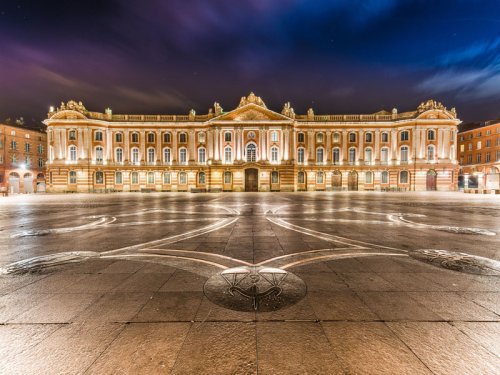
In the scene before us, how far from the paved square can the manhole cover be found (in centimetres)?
3

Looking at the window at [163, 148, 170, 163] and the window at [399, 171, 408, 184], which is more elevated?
the window at [163, 148, 170, 163]

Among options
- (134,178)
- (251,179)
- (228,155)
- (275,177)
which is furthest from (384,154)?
(134,178)

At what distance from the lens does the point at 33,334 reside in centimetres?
293

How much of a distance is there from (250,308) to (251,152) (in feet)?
136

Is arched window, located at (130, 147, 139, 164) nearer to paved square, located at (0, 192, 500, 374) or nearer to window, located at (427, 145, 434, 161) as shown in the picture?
paved square, located at (0, 192, 500, 374)

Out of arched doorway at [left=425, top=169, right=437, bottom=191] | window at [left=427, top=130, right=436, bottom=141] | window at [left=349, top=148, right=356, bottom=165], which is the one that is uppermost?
window at [left=427, top=130, right=436, bottom=141]

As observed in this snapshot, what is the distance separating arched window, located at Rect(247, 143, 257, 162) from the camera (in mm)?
43875

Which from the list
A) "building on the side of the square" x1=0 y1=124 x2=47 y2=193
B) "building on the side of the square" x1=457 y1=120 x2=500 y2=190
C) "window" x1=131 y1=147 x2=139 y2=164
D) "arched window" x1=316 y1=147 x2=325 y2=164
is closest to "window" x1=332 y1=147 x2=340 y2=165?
"arched window" x1=316 y1=147 x2=325 y2=164

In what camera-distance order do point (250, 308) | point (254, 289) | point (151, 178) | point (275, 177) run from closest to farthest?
point (250, 308) < point (254, 289) < point (275, 177) < point (151, 178)

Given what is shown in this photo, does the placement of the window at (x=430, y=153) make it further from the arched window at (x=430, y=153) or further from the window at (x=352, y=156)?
the window at (x=352, y=156)

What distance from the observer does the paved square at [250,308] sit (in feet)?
8.20

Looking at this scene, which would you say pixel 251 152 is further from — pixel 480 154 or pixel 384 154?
pixel 480 154

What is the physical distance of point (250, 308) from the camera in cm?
347

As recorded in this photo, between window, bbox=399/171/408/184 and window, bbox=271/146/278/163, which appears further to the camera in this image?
window, bbox=399/171/408/184
